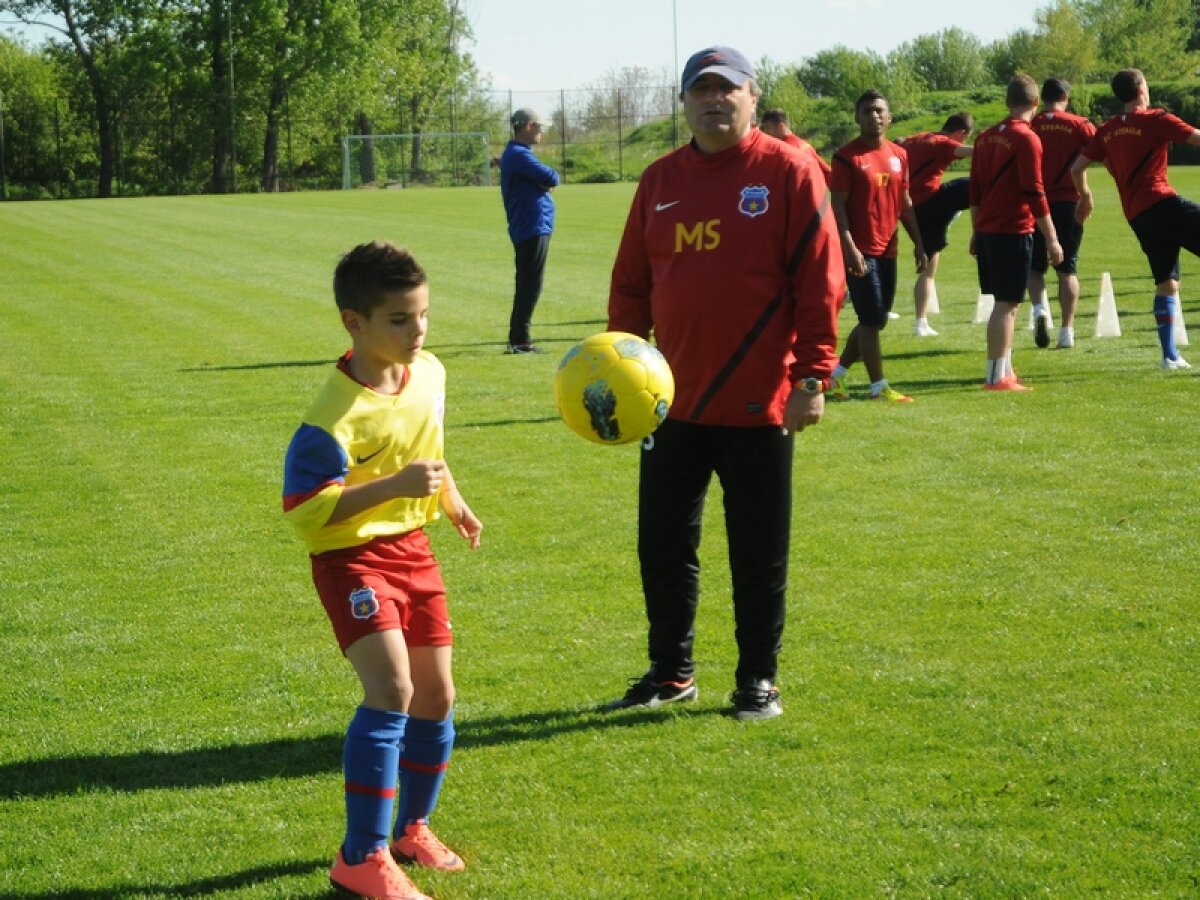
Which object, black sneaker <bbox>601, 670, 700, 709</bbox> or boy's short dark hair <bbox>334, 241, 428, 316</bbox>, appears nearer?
boy's short dark hair <bbox>334, 241, 428, 316</bbox>

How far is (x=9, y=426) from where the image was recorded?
38.1 ft

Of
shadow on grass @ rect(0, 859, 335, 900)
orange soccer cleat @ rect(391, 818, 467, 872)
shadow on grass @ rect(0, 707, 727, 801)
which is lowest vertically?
shadow on grass @ rect(0, 859, 335, 900)

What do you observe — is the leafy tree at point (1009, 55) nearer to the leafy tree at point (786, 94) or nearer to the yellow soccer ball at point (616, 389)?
the leafy tree at point (786, 94)

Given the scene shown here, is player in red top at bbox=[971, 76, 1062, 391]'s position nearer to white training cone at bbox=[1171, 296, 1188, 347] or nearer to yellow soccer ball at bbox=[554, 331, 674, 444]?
white training cone at bbox=[1171, 296, 1188, 347]

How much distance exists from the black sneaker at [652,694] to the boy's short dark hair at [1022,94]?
7.97 meters

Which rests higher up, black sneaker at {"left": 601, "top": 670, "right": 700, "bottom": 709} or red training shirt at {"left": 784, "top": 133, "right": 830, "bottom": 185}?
red training shirt at {"left": 784, "top": 133, "right": 830, "bottom": 185}

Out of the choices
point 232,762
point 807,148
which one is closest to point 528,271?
point 807,148

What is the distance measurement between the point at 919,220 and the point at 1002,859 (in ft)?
45.6

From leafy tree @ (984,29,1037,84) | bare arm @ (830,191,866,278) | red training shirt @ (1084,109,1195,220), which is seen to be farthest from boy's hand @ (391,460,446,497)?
A: leafy tree @ (984,29,1037,84)

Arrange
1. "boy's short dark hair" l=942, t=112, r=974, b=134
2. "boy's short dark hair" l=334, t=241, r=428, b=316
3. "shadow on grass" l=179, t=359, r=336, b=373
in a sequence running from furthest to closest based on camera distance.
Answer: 1. "boy's short dark hair" l=942, t=112, r=974, b=134
2. "shadow on grass" l=179, t=359, r=336, b=373
3. "boy's short dark hair" l=334, t=241, r=428, b=316

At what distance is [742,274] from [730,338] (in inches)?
9.1

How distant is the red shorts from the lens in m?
4.06

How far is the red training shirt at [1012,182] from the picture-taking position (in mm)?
11781

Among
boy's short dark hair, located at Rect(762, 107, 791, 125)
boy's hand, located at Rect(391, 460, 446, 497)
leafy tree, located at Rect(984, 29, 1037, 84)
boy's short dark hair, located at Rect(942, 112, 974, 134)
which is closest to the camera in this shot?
boy's hand, located at Rect(391, 460, 446, 497)
